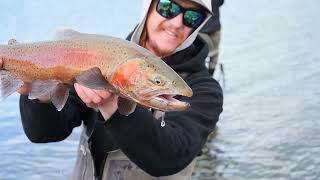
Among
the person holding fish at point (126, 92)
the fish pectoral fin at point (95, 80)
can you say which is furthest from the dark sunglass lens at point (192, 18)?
the fish pectoral fin at point (95, 80)

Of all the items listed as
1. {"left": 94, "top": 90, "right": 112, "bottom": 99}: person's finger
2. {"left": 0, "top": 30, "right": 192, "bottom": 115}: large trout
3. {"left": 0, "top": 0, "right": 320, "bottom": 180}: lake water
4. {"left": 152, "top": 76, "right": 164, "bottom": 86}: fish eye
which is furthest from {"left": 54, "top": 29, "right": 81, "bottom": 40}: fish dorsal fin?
{"left": 0, "top": 0, "right": 320, "bottom": 180}: lake water

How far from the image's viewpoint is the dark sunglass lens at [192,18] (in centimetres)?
405

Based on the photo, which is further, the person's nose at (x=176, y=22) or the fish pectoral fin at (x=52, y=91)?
the person's nose at (x=176, y=22)

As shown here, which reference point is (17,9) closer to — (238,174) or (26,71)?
(238,174)

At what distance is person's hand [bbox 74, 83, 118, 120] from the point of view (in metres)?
3.03

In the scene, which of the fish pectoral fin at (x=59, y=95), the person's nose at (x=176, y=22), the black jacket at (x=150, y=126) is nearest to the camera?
the fish pectoral fin at (x=59, y=95)

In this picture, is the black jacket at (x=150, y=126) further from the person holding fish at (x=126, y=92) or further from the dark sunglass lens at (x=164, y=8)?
the dark sunglass lens at (x=164, y=8)

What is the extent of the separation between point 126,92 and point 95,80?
0.53 feet

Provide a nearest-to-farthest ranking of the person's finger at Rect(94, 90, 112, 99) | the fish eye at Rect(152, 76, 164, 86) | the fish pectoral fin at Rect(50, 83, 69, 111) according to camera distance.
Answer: the fish eye at Rect(152, 76, 164, 86) < the person's finger at Rect(94, 90, 112, 99) < the fish pectoral fin at Rect(50, 83, 69, 111)

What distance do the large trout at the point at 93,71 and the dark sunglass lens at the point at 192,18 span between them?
3.32 ft

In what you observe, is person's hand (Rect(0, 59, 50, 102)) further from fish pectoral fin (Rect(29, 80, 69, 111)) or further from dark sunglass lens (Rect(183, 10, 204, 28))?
dark sunglass lens (Rect(183, 10, 204, 28))

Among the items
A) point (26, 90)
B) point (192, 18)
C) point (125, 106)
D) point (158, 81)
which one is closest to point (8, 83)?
point (26, 90)

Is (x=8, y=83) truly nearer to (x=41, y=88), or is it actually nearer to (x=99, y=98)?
(x=41, y=88)

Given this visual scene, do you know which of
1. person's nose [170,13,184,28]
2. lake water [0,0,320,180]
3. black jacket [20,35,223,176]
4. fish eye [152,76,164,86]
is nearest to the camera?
fish eye [152,76,164,86]
